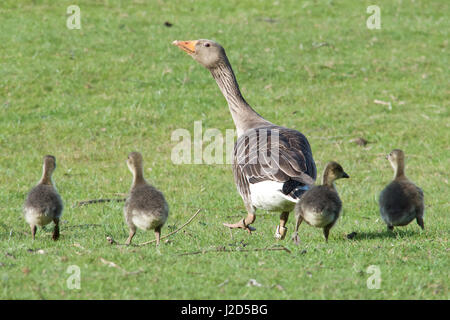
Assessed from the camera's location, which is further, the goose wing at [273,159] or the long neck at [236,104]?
the long neck at [236,104]

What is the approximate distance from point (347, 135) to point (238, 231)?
26.8 feet

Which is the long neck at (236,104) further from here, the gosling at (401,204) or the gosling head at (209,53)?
the gosling at (401,204)

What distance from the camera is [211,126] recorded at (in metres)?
18.7

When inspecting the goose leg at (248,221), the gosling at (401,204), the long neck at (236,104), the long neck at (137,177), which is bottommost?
Result: the goose leg at (248,221)

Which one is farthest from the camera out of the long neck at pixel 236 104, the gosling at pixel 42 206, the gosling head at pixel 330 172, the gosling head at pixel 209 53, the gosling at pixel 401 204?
the gosling head at pixel 209 53

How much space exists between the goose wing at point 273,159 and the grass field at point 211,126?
931 mm

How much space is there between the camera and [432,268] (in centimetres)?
805

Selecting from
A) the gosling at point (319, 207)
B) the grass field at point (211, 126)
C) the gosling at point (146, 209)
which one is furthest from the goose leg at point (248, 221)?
the gosling at point (146, 209)

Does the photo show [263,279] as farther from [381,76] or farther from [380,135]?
[381,76]

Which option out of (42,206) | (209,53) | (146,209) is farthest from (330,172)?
(209,53)

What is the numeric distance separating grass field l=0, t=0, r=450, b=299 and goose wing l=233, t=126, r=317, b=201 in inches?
36.7

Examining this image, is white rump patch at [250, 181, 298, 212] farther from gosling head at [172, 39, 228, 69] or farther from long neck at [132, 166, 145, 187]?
gosling head at [172, 39, 228, 69]

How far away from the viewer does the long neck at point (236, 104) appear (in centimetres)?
1191

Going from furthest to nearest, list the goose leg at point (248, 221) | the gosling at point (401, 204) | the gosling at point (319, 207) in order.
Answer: the goose leg at point (248, 221) < the gosling at point (401, 204) < the gosling at point (319, 207)
